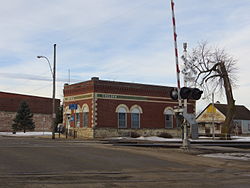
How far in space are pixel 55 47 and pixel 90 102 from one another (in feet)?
24.5

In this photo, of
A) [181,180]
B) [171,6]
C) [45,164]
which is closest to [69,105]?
[171,6]

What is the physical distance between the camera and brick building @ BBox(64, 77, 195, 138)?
4294 cm

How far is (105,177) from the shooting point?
1010 centimetres

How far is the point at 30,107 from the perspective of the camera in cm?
7194

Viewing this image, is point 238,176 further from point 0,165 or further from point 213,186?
point 0,165

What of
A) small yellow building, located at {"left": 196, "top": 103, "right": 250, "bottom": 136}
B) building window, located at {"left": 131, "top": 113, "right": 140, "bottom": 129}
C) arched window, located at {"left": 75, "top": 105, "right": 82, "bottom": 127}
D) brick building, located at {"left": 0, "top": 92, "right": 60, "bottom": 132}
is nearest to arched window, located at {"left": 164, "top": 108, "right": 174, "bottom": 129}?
building window, located at {"left": 131, "top": 113, "right": 140, "bottom": 129}

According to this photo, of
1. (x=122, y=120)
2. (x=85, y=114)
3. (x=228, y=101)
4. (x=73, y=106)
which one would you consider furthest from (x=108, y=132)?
(x=228, y=101)

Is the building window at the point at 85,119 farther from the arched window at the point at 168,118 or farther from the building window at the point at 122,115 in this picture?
the arched window at the point at 168,118

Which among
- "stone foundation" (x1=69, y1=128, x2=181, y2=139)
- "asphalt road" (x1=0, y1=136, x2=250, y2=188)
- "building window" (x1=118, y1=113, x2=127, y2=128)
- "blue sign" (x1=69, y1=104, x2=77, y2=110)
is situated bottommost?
"asphalt road" (x1=0, y1=136, x2=250, y2=188)

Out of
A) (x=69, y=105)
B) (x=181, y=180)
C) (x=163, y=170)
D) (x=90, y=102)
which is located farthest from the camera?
(x=69, y=105)

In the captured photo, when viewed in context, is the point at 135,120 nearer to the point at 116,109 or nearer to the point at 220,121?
the point at 116,109

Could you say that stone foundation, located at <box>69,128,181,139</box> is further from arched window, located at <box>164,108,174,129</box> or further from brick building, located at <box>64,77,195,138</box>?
arched window, located at <box>164,108,174,129</box>

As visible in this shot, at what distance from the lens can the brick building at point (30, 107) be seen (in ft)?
227

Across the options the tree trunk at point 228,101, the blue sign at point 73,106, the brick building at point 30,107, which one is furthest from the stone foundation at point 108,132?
the brick building at point 30,107
